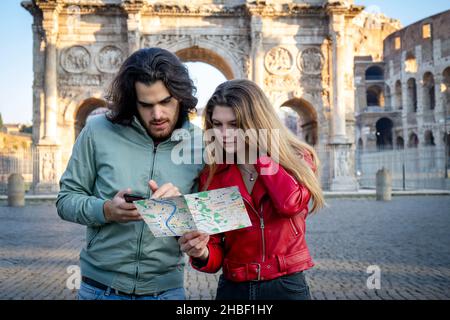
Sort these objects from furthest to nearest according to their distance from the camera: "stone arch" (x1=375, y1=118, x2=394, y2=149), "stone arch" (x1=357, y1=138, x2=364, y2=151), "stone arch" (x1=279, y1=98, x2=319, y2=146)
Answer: "stone arch" (x1=375, y1=118, x2=394, y2=149) → "stone arch" (x1=357, y1=138, x2=364, y2=151) → "stone arch" (x1=279, y1=98, x2=319, y2=146)

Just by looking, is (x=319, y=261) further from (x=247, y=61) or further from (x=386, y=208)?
(x=247, y=61)

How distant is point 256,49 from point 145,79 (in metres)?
19.4

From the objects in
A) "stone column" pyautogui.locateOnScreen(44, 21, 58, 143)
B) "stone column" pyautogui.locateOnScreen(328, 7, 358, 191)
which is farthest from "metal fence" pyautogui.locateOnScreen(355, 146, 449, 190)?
"stone column" pyautogui.locateOnScreen(44, 21, 58, 143)

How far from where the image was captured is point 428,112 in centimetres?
4403

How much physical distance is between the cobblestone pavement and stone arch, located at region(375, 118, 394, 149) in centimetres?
3963

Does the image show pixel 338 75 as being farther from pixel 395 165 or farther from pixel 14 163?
pixel 14 163

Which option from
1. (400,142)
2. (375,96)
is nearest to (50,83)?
(400,142)

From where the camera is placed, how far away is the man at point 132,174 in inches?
83.2

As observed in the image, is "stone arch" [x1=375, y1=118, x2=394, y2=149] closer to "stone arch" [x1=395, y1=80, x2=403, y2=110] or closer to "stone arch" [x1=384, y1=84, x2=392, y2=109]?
"stone arch" [x1=395, y1=80, x2=403, y2=110]

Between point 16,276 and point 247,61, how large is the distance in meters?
17.0

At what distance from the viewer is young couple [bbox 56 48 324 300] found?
2.12m

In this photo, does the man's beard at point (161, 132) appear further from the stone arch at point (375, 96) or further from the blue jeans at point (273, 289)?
the stone arch at point (375, 96)

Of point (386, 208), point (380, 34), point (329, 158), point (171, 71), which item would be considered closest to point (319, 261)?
point (171, 71)

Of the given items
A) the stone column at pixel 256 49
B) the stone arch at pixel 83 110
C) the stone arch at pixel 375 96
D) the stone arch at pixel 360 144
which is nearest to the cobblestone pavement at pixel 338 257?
the stone arch at pixel 83 110
